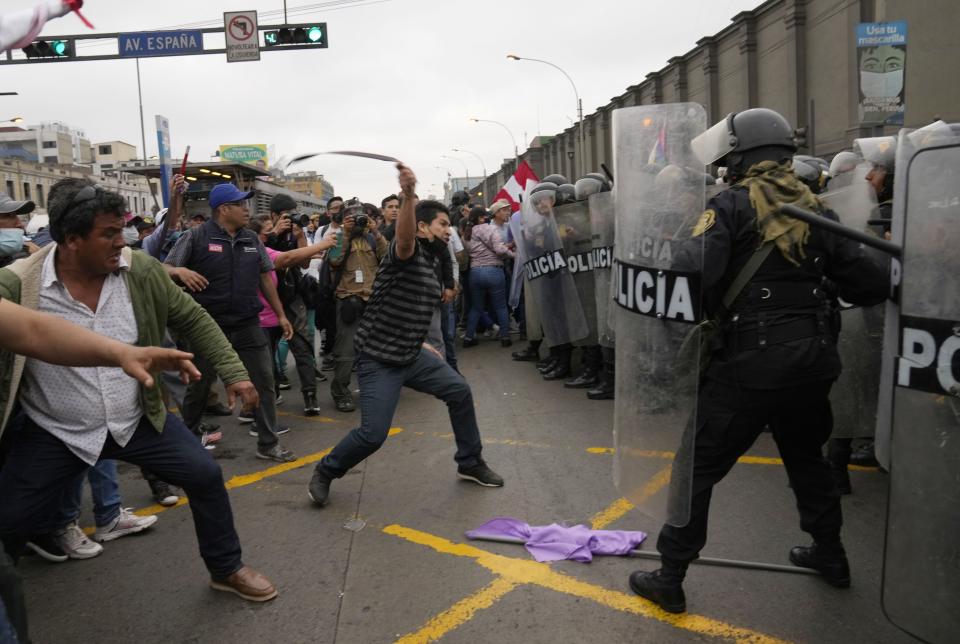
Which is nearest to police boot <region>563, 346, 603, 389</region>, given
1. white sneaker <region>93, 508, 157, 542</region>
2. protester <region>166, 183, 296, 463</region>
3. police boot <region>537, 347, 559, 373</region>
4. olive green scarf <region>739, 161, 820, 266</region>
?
police boot <region>537, 347, 559, 373</region>

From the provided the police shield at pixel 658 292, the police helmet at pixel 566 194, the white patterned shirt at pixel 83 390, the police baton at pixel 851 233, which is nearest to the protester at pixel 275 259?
the white patterned shirt at pixel 83 390

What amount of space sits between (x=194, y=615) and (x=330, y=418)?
3.60 metres

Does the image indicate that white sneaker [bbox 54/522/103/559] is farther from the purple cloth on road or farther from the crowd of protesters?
the purple cloth on road

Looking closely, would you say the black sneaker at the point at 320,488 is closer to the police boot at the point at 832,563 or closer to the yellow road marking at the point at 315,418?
the yellow road marking at the point at 315,418

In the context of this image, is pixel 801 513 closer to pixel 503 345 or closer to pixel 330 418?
pixel 330 418

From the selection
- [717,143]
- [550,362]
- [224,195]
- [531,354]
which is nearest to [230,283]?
[224,195]

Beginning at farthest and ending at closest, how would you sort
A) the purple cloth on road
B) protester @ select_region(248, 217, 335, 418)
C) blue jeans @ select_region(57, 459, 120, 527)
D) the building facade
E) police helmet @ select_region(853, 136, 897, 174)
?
the building facade < protester @ select_region(248, 217, 335, 418) < police helmet @ select_region(853, 136, 897, 174) < blue jeans @ select_region(57, 459, 120, 527) < the purple cloth on road

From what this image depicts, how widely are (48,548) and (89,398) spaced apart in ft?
4.90

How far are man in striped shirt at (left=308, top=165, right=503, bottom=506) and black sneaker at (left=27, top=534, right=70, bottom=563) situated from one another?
1.31 metres

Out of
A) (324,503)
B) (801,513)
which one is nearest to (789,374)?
(801,513)

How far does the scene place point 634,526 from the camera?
13.0 feet

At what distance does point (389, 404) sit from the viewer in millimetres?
4352

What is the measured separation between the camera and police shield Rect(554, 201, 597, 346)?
710cm

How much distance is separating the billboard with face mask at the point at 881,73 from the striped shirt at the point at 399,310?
7596 mm
